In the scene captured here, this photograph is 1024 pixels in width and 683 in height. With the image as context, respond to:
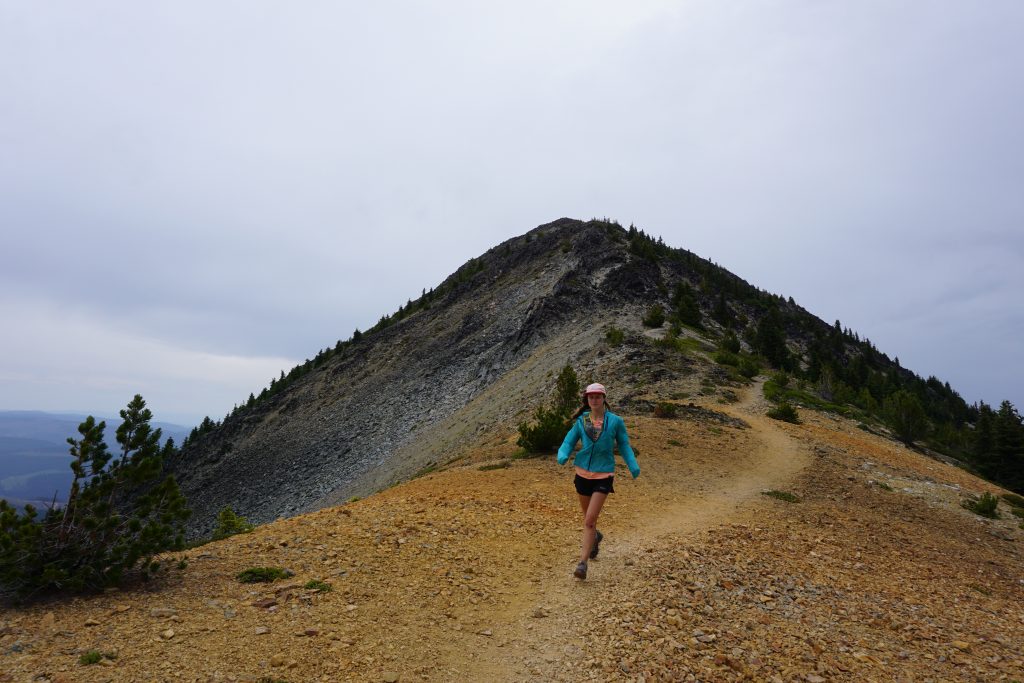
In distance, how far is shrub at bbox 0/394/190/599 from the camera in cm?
600

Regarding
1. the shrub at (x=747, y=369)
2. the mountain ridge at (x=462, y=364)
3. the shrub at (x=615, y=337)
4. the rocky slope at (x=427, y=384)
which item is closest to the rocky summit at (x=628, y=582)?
the shrub at (x=747, y=369)

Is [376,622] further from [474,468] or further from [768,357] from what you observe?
[768,357]

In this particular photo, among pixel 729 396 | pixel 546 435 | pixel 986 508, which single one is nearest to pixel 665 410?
pixel 729 396

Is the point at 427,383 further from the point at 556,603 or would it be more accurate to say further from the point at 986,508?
the point at 556,603

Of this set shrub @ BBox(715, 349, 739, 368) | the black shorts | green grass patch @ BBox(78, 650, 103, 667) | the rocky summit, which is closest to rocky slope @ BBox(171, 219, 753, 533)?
shrub @ BBox(715, 349, 739, 368)

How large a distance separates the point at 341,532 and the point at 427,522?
4.61 feet

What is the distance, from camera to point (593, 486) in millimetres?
7449

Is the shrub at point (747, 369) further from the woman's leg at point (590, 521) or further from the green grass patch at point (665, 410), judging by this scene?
the woman's leg at point (590, 521)

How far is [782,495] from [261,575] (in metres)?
11.3

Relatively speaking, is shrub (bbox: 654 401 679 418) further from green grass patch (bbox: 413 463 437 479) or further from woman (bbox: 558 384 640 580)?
woman (bbox: 558 384 640 580)

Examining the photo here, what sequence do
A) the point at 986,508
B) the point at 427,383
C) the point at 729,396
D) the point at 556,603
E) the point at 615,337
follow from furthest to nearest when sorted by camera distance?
the point at 427,383
the point at 615,337
the point at 729,396
the point at 986,508
the point at 556,603

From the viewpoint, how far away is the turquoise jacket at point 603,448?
736 centimetres

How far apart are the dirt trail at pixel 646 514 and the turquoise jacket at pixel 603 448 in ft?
4.97

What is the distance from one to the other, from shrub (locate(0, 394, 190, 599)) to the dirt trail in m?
4.37
